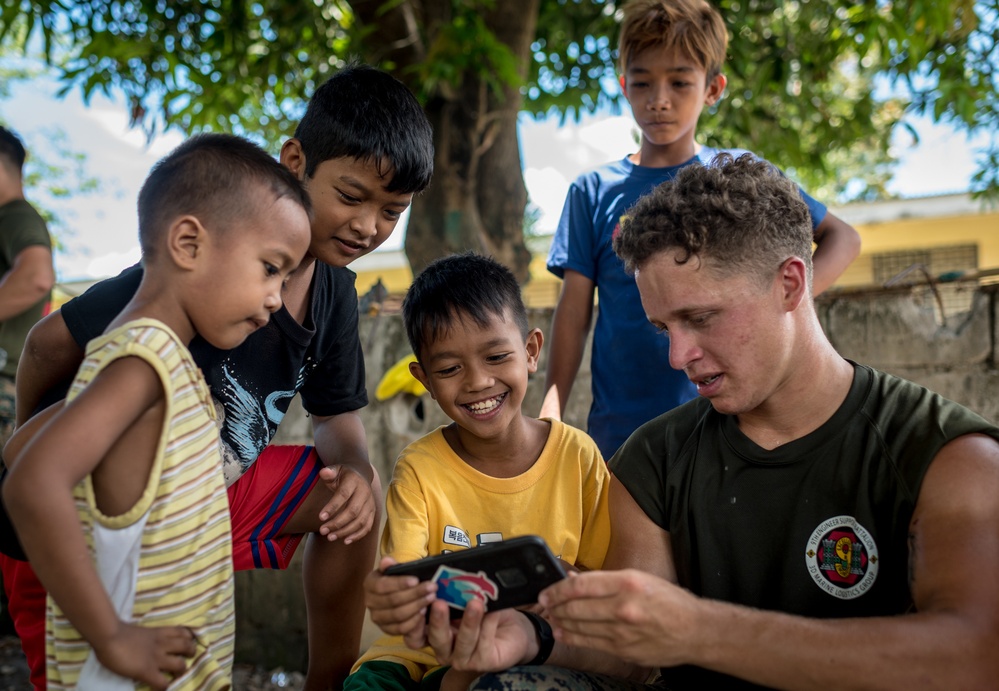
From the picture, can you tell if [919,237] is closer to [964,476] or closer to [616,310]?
[616,310]

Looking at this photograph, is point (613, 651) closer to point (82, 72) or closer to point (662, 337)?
point (662, 337)

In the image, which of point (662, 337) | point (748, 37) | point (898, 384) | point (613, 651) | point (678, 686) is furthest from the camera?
point (748, 37)

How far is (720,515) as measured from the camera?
211 centimetres

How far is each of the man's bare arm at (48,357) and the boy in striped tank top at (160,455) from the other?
21cm

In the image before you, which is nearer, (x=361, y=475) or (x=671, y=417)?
(x=671, y=417)

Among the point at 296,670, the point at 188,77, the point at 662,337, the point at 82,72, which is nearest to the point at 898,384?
the point at 662,337

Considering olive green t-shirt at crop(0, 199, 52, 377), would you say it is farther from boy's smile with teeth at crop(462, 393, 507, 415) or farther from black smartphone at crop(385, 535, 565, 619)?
black smartphone at crop(385, 535, 565, 619)

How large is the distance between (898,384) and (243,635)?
12.2 ft

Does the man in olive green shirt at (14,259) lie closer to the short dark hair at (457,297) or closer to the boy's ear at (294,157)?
the boy's ear at (294,157)

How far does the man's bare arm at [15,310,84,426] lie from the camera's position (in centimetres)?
216

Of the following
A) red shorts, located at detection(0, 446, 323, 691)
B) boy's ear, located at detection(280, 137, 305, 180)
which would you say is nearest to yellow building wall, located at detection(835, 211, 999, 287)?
boy's ear, located at detection(280, 137, 305, 180)

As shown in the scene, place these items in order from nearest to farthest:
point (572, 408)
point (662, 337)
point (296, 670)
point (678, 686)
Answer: point (678, 686) < point (662, 337) < point (572, 408) < point (296, 670)

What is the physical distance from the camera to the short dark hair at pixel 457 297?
105 inches

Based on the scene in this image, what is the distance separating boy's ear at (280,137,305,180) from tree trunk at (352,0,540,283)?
108 inches
